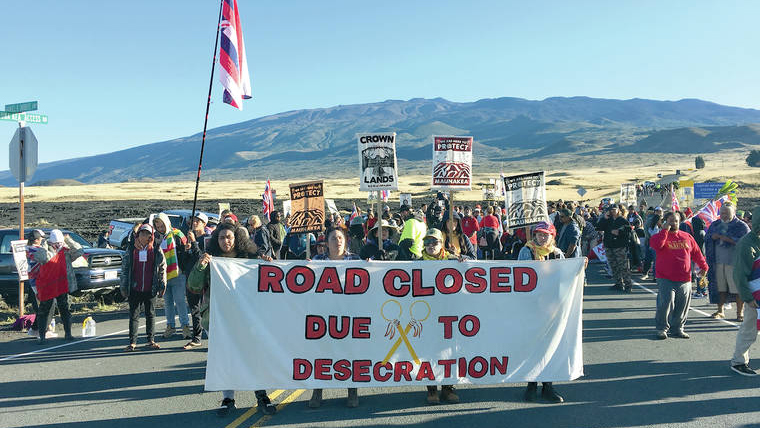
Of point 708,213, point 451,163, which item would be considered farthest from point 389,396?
point 708,213

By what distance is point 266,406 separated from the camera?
5.95 metres

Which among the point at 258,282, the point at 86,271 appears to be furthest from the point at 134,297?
the point at 86,271

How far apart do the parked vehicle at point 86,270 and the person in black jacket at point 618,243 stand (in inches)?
408

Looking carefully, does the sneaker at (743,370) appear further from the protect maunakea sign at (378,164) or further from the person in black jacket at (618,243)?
the person in black jacket at (618,243)

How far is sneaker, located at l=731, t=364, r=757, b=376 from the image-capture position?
275 inches

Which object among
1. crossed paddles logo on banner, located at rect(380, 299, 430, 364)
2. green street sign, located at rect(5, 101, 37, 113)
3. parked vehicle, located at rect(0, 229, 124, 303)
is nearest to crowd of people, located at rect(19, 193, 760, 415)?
crossed paddles logo on banner, located at rect(380, 299, 430, 364)

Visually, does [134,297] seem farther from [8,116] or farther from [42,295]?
[8,116]

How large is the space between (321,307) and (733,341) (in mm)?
6117

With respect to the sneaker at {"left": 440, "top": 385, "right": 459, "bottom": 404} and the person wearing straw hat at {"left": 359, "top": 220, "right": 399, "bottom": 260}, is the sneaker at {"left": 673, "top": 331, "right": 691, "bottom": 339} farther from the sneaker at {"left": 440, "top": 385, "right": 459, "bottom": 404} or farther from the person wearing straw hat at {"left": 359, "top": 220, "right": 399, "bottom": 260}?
the sneaker at {"left": 440, "top": 385, "right": 459, "bottom": 404}

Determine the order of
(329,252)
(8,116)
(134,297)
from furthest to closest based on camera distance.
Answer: (8,116)
(134,297)
(329,252)

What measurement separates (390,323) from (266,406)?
1432 mm

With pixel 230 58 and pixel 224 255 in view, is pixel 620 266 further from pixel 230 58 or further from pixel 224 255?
pixel 224 255

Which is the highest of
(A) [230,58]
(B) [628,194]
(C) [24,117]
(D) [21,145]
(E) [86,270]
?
(A) [230,58]

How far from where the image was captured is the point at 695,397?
625 centimetres
